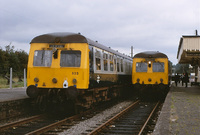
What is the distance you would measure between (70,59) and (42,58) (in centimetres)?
112

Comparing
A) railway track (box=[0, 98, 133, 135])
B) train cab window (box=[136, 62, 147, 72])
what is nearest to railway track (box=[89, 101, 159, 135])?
railway track (box=[0, 98, 133, 135])

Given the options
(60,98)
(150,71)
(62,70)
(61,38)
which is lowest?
(60,98)

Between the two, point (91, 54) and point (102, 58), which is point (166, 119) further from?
point (102, 58)

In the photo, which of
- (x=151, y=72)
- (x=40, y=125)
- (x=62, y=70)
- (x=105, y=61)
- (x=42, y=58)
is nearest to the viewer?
(x=40, y=125)

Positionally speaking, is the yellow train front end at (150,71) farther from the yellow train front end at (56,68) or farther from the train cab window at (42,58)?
the train cab window at (42,58)

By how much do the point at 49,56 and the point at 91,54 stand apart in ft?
5.35

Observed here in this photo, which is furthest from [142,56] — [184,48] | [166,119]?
[166,119]

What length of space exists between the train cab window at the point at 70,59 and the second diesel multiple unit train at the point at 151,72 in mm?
7713

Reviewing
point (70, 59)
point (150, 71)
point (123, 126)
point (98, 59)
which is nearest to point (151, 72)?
point (150, 71)

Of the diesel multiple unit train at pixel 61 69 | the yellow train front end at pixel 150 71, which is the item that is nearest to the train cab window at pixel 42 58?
the diesel multiple unit train at pixel 61 69

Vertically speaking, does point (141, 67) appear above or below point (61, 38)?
below

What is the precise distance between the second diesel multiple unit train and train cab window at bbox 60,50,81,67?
771cm

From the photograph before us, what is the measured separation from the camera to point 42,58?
34.3ft

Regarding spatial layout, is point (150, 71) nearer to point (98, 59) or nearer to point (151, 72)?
point (151, 72)
